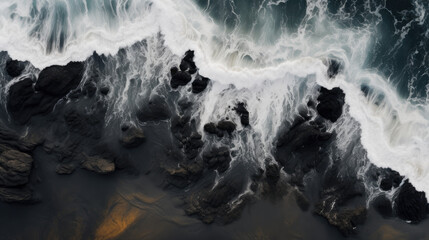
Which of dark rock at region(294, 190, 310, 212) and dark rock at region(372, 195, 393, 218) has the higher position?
dark rock at region(372, 195, 393, 218)

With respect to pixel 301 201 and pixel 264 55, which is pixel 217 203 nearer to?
pixel 301 201

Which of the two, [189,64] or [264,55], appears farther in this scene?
[264,55]

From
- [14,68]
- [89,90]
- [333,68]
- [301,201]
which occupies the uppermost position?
[333,68]

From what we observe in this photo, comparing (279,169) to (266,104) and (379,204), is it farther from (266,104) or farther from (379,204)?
(379,204)

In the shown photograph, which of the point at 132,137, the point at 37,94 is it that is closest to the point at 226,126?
the point at 132,137

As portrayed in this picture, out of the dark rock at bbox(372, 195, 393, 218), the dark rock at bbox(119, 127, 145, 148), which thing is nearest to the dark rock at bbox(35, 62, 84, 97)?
the dark rock at bbox(119, 127, 145, 148)

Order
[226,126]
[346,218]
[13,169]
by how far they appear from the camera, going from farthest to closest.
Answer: [226,126] → [346,218] → [13,169]

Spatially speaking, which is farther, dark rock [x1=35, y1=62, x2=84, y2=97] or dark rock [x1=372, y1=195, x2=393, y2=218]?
dark rock [x1=372, y1=195, x2=393, y2=218]

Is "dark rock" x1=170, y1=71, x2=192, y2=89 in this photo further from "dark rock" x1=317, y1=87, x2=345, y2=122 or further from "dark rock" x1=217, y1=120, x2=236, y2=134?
"dark rock" x1=317, y1=87, x2=345, y2=122
